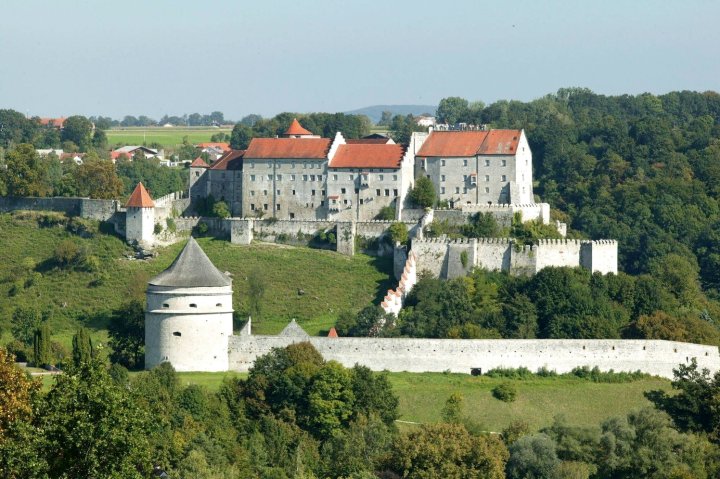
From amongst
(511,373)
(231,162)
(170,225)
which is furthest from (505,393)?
(231,162)

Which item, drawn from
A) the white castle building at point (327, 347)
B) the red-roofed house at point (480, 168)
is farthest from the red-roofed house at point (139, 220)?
the white castle building at point (327, 347)

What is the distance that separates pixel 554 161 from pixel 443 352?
147ft

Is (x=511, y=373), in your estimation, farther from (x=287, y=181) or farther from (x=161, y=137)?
(x=161, y=137)

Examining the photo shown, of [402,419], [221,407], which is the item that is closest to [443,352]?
[402,419]

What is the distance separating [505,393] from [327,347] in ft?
20.7

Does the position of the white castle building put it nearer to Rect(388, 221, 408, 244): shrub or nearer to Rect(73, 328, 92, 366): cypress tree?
Rect(73, 328, 92, 366): cypress tree

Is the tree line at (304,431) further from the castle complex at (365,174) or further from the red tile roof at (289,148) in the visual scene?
the red tile roof at (289,148)

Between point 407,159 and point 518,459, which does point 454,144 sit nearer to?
point 407,159

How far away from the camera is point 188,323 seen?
58.2 meters

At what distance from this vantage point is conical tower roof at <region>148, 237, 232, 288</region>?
193 feet

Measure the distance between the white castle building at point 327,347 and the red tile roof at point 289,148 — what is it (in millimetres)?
16768

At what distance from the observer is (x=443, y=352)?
5925 centimetres

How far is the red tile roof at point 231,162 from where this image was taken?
78.2 meters

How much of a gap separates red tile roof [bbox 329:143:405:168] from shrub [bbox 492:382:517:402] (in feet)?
62.4
